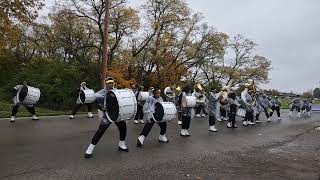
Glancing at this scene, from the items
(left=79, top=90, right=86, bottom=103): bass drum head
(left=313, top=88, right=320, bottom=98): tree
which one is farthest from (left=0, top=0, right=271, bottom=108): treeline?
(left=313, top=88, right=320, bottom=98): tree

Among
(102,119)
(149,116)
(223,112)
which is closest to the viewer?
(102,119)

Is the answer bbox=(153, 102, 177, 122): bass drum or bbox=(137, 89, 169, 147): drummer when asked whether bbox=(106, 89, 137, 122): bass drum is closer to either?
bbox=(137, 89, 169, 147): drummer

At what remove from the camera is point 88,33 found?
3859 centimetres

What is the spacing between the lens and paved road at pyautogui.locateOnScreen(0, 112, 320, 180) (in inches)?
344

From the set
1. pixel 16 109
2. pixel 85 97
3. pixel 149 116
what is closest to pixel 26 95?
pixel 16 109

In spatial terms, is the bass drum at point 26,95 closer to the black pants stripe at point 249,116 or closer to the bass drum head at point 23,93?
the bass drum head at point 23,93

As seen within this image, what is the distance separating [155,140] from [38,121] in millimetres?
6420

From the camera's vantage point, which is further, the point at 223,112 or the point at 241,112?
the point at 223,112

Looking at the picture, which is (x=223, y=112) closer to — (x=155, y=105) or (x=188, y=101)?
(x=188, y=101)

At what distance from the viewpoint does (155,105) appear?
40.9 ft

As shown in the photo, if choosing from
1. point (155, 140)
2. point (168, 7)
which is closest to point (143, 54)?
point (168, 7)

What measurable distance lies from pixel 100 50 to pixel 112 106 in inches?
1103

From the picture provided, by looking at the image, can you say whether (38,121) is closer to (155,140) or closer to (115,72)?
(155,140)

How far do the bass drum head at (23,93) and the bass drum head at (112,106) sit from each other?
8180 mm
